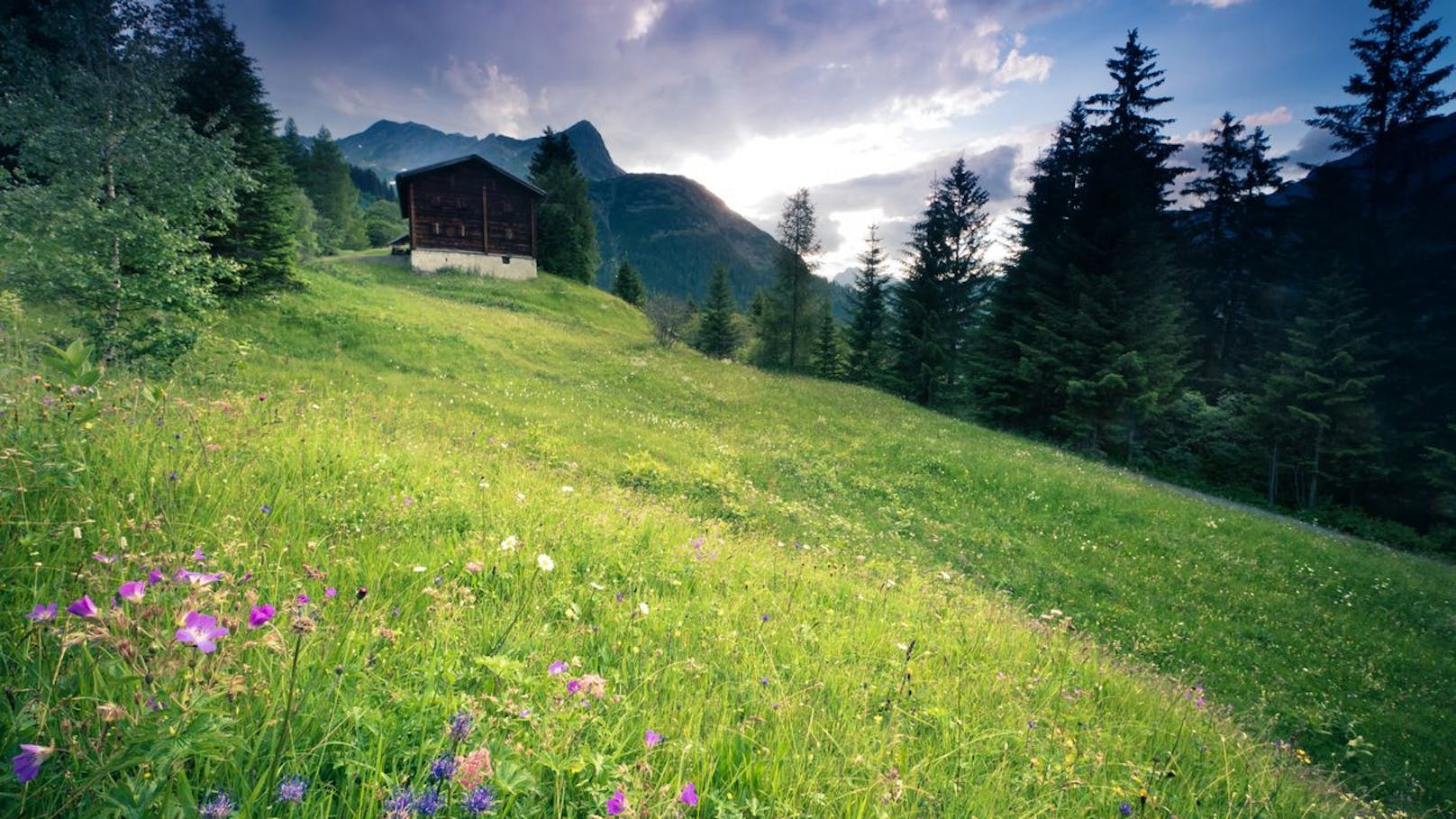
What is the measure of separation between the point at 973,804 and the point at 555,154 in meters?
66.1

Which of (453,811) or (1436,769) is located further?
(1436,769)

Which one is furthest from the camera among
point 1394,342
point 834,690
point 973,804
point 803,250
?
point 803,250

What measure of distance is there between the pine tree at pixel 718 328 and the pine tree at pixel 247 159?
31.2 metres

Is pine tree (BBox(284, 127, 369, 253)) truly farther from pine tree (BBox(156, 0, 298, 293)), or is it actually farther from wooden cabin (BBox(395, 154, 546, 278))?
pine tree (BBox(156, 0, 298, 293))

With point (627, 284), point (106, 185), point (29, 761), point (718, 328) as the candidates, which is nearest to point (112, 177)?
point (106, 185)

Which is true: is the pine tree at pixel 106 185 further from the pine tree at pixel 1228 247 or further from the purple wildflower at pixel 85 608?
the pine tree at pixel 1228 247

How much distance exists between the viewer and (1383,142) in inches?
896

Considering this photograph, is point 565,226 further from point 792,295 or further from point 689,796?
point 689,796

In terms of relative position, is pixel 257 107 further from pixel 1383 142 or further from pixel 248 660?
pixel 1383 142

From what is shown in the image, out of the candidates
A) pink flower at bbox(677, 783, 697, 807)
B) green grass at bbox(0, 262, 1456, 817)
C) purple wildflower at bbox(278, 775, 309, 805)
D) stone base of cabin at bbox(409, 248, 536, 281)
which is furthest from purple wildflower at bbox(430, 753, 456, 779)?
stone base of cabin at bbox(409, 248, 536, 281)

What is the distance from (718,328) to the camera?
163 ft

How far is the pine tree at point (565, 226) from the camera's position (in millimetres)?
51094

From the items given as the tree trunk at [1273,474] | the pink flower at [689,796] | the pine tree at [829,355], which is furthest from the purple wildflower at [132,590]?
the pine tree at [829,355]

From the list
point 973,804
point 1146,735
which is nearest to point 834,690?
point 973,804
